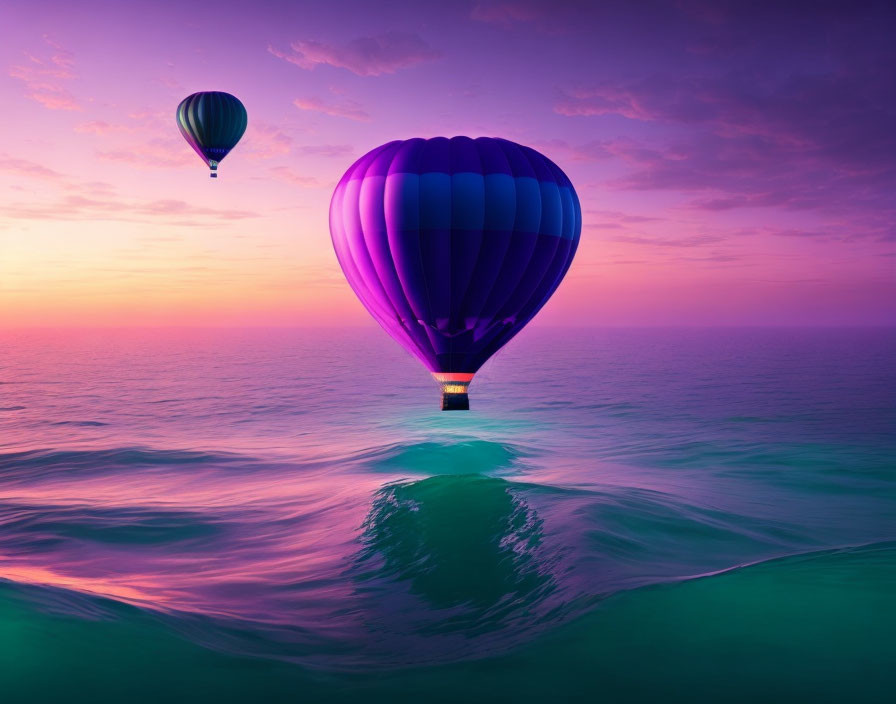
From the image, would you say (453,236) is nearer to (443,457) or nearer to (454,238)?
(454,238)

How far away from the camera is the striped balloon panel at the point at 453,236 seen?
20.2 metres

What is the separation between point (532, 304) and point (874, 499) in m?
29.2

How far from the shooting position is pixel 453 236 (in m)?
20.3

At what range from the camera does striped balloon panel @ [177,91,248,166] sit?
3256cm

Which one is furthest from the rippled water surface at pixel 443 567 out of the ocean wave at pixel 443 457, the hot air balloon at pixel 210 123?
the hot air balloon at pixel 210 123

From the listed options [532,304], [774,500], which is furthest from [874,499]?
[532,304]

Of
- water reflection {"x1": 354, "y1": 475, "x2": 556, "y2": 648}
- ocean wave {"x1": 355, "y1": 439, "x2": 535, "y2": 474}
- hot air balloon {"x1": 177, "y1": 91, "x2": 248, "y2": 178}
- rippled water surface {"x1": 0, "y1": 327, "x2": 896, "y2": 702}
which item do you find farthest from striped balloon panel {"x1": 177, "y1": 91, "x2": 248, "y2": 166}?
ocean wave {"x1": 355, "y1": 439, "x2": 535, "y2": 474}

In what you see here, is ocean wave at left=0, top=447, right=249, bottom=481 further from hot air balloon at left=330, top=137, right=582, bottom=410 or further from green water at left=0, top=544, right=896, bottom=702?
green water at left=0, top=544, right=896, bottom=702

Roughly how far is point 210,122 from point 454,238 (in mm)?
18713

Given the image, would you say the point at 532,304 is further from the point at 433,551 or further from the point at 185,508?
the point at 185,508

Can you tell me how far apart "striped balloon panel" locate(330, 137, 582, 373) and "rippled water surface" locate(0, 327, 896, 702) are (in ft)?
23.6

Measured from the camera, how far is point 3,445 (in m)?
53.3

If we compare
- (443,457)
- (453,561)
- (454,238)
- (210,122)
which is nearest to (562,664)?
(453,561)

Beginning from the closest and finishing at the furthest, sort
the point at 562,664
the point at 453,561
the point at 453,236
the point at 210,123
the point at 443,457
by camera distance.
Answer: the point at 562,664
the point at 453,561
the point at 453,236
the point at 210,123
the point at 443,457
